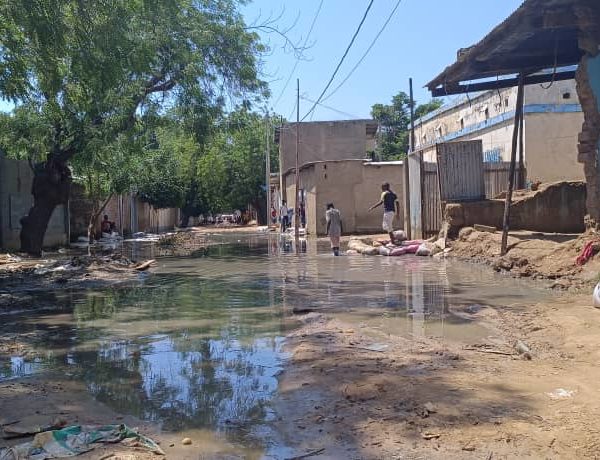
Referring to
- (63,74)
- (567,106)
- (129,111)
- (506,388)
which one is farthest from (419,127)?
(506,388)

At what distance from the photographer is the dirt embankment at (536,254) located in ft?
32.3

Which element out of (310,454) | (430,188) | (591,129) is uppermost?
(591,129)

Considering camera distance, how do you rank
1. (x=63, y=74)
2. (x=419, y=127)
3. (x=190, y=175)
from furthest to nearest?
(x=190, y=175) < (x=419, y=127) < (x=63, y=74)

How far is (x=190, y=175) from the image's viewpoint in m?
54.5

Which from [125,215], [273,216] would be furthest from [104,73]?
[273,216]

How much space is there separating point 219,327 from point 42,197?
11752 mm

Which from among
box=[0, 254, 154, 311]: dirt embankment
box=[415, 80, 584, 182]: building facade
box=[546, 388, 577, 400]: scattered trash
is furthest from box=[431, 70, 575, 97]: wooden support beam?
box=[546, 388, 577, 400]: scattered trash

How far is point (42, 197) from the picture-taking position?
57.3 ft

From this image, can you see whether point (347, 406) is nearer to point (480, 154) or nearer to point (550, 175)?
point (480, 154)

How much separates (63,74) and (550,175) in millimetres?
16161

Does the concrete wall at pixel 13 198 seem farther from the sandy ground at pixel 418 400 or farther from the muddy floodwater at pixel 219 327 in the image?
the sandy ground at pixel 418 400

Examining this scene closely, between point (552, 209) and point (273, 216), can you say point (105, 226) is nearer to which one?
point (273, 216)

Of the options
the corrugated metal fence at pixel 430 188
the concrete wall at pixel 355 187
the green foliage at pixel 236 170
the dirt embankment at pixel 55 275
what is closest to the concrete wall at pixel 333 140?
the green foliage at pixel 236 170

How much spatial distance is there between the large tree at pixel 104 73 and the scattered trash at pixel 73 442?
717 cm
